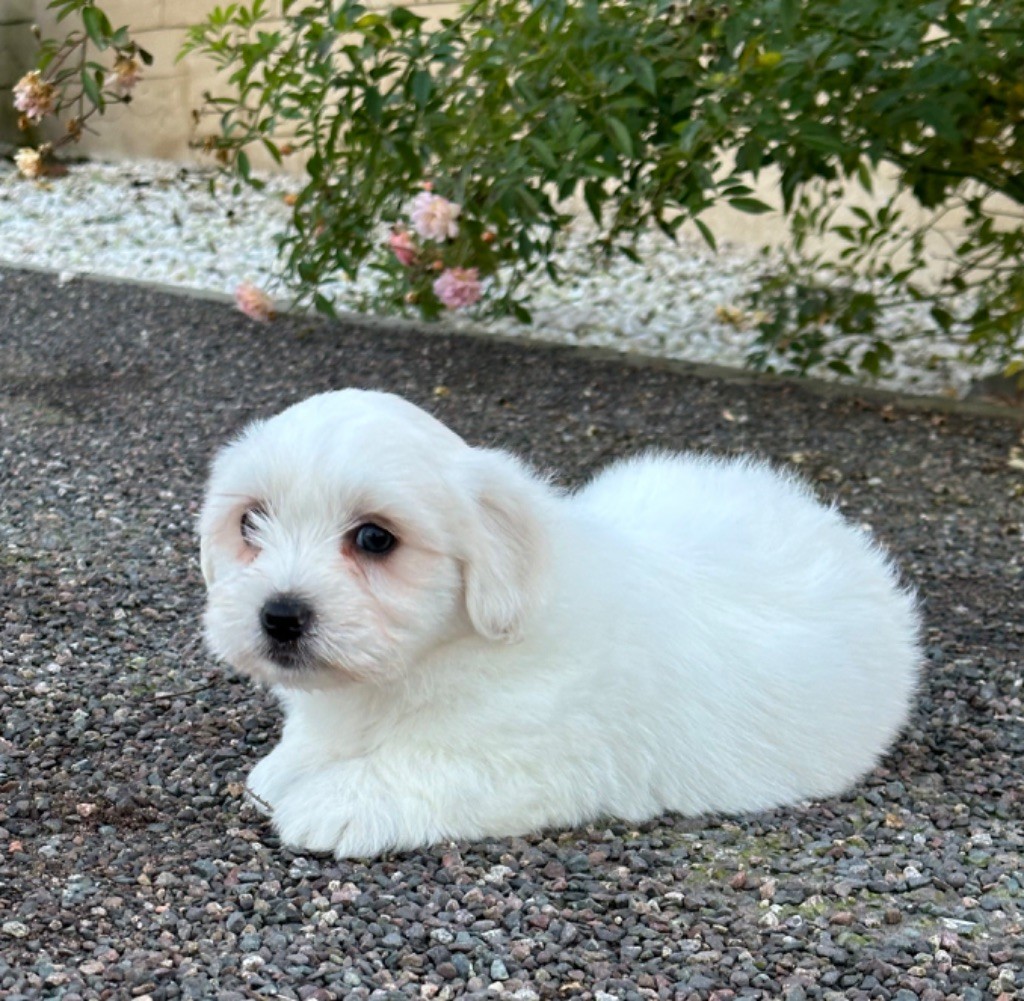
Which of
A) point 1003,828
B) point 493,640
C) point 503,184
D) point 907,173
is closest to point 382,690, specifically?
point 493,640

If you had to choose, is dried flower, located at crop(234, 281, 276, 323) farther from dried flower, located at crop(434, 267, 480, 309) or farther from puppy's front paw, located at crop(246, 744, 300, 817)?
puppy's front paw, located at crop(246, 744, 300, 817)

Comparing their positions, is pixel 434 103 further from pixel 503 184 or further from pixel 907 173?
pixel 907 173

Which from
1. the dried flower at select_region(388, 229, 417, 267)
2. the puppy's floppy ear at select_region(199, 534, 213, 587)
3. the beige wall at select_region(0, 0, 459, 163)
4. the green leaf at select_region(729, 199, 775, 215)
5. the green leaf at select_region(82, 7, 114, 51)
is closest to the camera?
the puppy's floppy ear at select_region(199, 534, 213, 587)

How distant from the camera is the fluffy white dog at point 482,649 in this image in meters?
2.87

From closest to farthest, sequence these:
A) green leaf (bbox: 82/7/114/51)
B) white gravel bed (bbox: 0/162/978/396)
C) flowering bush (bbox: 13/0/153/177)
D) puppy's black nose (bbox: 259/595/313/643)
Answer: puppy's black nose (bbox: 259/595/313/643), green leaf (bbox: 82/7/114/51), flowering bush (bbox: 13/0/153/177), white gravel bed (bbox: 0/162/978/396)

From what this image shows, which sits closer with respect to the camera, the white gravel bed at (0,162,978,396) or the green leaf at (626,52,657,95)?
the green leaf at (626,52,657,95)

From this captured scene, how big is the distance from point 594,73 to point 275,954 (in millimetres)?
4027

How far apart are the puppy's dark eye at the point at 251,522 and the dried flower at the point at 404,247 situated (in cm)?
395

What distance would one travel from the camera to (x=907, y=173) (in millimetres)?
6445

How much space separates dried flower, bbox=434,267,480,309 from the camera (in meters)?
6.54

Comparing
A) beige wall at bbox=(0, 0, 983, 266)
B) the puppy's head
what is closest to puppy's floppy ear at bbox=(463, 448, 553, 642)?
the puppy's head

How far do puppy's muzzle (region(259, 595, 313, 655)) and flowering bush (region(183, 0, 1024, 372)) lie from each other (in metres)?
3.07

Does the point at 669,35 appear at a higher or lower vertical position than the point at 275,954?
higher

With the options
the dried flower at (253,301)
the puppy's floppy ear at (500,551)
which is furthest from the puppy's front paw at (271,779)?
the dried flower at (253,301)
